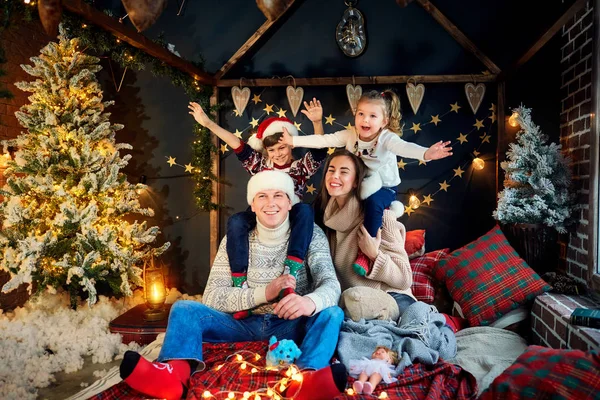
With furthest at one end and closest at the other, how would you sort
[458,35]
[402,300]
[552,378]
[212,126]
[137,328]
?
[458,35] < [212,126] < [137,328] < [402,300] < [552,378]

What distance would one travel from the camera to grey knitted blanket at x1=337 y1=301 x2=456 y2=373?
8.25 ft

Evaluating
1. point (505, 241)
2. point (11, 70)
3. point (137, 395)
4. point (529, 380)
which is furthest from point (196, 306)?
point (11, 70)

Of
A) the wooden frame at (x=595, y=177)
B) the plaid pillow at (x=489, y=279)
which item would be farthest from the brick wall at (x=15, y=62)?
the wooden frame at (x=595, y=177)

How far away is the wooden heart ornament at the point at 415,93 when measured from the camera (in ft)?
14.7

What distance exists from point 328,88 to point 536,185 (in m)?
2.21

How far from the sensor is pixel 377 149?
3377 millimetres

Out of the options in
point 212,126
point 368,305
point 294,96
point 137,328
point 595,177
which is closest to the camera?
point 368,305

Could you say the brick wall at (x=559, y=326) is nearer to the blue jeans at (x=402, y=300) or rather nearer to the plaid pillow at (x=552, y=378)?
the plaid pillow at (x=552, y=378)

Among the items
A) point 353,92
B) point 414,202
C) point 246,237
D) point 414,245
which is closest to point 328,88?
point 353,92

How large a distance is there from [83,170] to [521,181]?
11.3ft

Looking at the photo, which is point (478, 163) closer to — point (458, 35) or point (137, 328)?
point (458, 35)

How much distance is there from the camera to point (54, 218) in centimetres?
390

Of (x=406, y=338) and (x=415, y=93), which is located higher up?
(x=415, y=93)

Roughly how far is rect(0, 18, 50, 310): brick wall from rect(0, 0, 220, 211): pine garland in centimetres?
55
